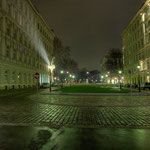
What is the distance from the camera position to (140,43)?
47.0 meters

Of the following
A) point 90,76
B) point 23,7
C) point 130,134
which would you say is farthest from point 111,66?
point 90,76

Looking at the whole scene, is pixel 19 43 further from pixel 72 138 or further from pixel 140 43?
pixel 72 138

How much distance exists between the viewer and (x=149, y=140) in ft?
14.2

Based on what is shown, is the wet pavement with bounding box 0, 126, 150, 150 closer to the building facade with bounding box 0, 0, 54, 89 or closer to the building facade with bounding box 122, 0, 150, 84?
the building facade with bounding box 0, 0, 54, 89

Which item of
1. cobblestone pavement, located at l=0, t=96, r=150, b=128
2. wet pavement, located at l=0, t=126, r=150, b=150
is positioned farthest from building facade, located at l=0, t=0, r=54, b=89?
wet pavement, located at l=0, t=126, r=150, b=150

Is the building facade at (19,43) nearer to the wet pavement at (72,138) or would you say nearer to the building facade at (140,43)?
the building facade at (140,43)

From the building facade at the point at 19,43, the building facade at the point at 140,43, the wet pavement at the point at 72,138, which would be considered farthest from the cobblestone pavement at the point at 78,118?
the building facade at the point at 140,43

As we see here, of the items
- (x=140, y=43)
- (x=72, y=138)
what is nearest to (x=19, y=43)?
(x=140, y=43)

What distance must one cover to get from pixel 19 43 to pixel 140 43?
118 ft

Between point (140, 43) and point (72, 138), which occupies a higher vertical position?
point (140, 43)

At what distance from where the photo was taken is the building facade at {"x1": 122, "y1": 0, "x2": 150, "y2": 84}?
41.7m

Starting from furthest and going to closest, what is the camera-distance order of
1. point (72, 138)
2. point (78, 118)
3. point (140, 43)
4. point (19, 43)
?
point (140, 43), point (19, 43), point (78, 118), point (72, 138)

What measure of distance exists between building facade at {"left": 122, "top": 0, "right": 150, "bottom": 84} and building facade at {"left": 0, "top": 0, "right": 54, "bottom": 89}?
1068 inches

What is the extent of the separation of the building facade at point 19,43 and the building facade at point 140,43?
89.0 ft
